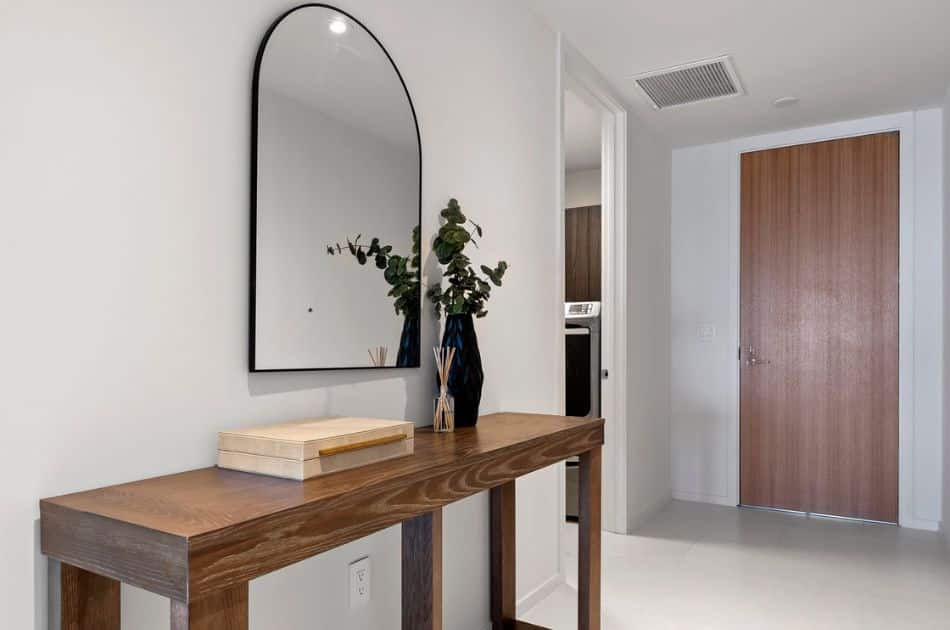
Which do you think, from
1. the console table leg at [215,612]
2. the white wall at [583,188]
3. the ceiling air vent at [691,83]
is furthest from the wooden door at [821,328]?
the console table leg at [215,612]

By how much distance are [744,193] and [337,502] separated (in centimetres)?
367

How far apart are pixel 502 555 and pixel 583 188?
3.42 meters

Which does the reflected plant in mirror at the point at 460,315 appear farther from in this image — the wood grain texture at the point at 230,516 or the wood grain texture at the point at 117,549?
the wood grain texture at the point at 117,549

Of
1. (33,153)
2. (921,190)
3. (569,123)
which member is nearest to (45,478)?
(33,153)

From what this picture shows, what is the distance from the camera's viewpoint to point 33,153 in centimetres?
100

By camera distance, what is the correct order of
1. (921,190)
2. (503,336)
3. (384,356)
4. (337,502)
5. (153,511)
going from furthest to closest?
(921,190)
(503,336)
(384,356)
(337,502)
(153,511)

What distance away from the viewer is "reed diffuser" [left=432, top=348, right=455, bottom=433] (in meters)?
1.73

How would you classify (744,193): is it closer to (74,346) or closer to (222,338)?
(222,338)

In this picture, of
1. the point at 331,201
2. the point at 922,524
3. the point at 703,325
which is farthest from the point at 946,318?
the point at 331,201

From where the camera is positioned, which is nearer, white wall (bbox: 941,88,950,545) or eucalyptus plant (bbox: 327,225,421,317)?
eucalyptus plant (bbox: 327,225,421,317)

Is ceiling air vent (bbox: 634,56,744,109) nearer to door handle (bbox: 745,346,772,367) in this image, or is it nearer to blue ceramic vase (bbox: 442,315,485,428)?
door handle (bbox: 745,346,772,367)

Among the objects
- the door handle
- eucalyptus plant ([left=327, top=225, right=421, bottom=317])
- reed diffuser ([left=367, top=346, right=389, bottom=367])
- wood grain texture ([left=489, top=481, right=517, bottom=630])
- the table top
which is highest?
eucalyptus plant ([left=327, top=225, right=421, bottom=317])

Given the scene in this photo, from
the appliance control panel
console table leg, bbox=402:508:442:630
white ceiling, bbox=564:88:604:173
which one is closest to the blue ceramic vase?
console table leg, bbox=402:508:442:630

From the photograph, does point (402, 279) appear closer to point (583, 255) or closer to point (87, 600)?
point (87, 600)
